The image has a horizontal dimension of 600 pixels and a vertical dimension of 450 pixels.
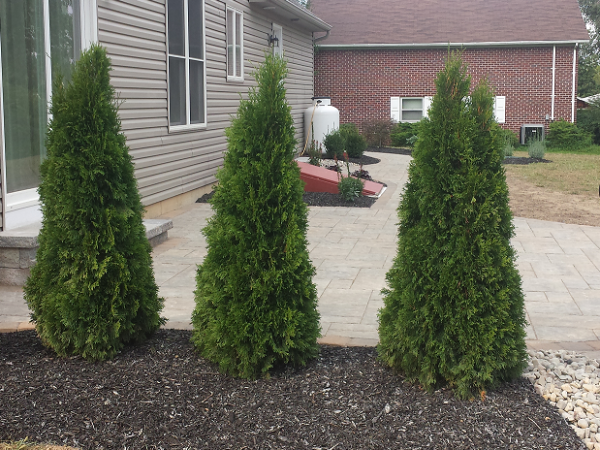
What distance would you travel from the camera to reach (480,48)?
23.4 m

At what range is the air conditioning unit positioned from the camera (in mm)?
22719

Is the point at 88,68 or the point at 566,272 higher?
the point at 88,68

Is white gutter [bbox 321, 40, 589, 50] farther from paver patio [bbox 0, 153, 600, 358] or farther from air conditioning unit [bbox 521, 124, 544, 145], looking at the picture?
paver patio [bbox 0, 153, 600, 358]

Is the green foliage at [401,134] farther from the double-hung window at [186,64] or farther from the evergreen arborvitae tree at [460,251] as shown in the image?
the evergreen arborvitae tree at [460,251]

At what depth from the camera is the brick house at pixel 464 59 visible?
2297 cm

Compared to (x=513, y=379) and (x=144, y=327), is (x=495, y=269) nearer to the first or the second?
(x=513, y=379)

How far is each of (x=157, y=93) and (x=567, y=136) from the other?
16818 mm

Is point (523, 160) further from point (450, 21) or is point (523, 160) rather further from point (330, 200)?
point (330, 200)

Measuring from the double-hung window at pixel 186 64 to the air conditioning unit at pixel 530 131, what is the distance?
50.5 ft

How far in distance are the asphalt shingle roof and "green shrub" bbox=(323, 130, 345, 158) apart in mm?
8198

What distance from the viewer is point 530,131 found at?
23.1 metres

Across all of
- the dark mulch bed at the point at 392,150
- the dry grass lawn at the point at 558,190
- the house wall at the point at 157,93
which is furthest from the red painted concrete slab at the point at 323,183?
the dark mulch bed at the point at 392,150

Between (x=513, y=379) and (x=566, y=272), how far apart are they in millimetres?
3303

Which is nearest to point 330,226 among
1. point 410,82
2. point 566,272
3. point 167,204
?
point 167,204
